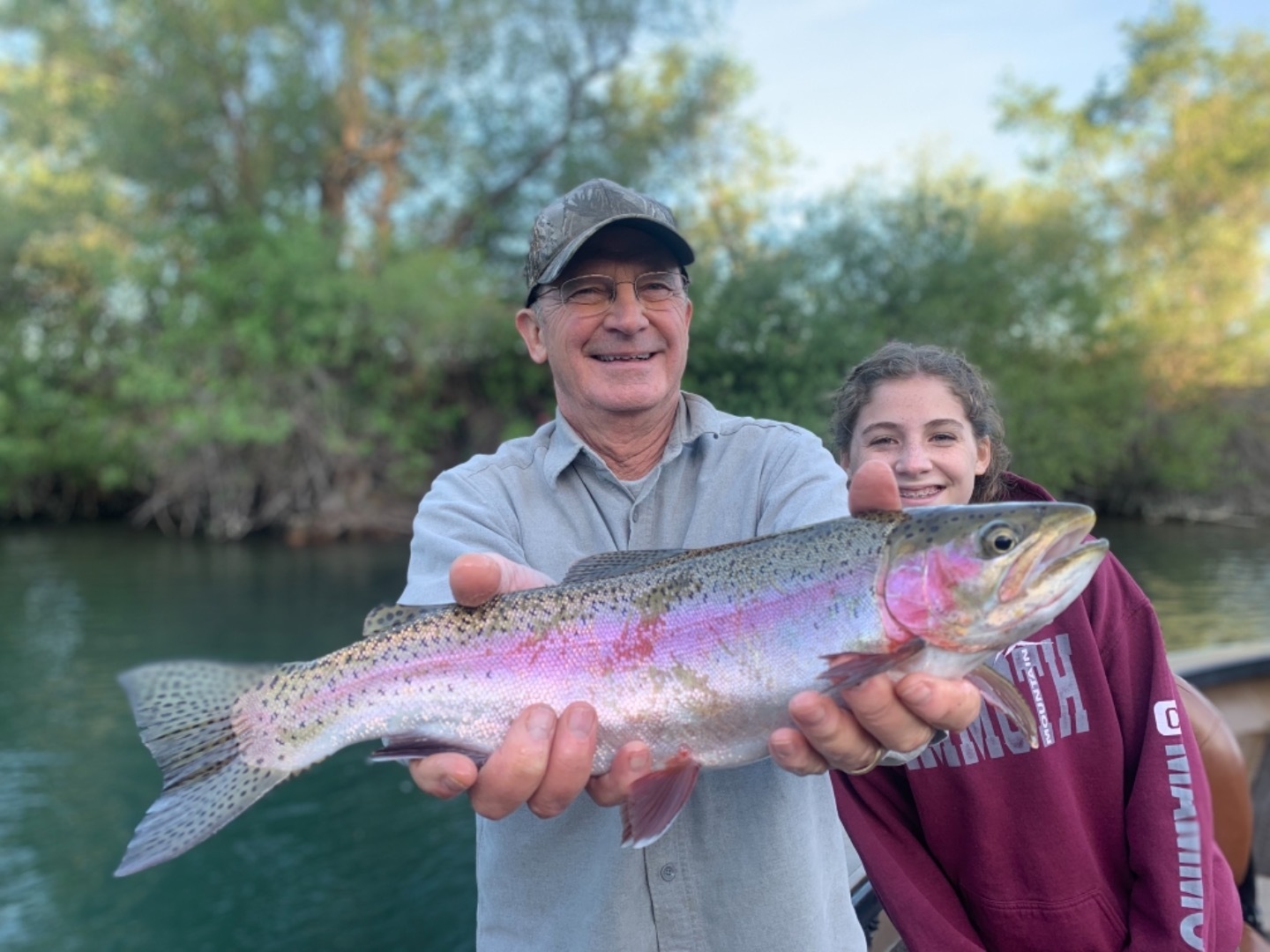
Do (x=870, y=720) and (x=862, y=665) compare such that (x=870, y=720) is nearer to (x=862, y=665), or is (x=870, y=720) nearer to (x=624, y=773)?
(x=862, y=665)

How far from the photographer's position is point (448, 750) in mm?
2354

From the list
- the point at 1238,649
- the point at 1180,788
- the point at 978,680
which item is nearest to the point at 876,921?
the point at 1180,788

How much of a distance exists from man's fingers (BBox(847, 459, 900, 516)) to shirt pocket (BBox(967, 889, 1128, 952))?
4.70ft

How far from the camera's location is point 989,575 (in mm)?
2189

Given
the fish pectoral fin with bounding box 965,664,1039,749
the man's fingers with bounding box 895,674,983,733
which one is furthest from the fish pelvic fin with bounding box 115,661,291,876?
the fish pectoral fin with bounding box 965,664,1039,749

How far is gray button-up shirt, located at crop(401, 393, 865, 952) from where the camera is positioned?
2.30 m

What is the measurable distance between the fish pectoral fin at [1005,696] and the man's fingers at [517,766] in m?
1.06

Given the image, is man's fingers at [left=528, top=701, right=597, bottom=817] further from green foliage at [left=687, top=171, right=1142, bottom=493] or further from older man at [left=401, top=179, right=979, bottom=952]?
green foliage at [left=687, top=171, right=1142, bottom=493]

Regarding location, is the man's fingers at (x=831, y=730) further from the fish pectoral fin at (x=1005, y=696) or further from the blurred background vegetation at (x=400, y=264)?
the blurred background vegetation at (x=400, y=264)

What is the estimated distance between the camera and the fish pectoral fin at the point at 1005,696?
7.25ft

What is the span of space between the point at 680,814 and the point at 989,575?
1008 millimetres

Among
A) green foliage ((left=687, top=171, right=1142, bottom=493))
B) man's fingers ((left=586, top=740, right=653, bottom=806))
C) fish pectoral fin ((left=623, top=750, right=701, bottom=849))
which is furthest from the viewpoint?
green foliage ((left=687, top=171, right=1142, bottom=493))

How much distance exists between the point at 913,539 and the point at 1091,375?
93.5 ft

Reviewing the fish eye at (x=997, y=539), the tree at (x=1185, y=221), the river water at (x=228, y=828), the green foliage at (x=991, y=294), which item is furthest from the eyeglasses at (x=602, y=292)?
the tree at (x=1185, y=221)
